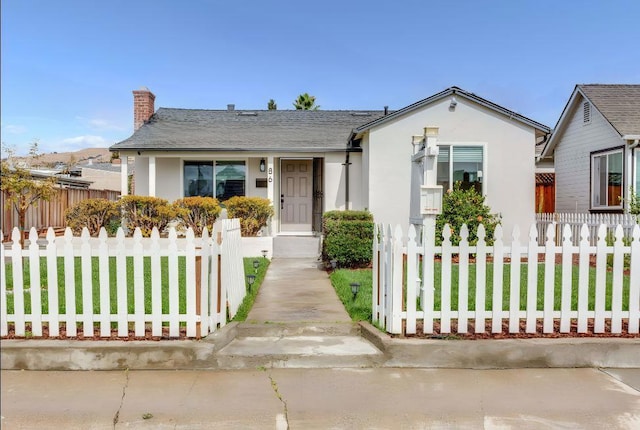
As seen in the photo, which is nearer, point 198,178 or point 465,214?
point 465,214

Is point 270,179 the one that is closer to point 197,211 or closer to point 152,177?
point 197,211

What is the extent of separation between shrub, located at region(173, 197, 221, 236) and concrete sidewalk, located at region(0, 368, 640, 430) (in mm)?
8734

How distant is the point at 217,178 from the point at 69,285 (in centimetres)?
1054

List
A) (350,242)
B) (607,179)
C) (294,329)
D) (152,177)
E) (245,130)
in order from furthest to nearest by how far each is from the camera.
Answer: (245,130) → (607,179) → (152,177) → (350,242) → (294,329)

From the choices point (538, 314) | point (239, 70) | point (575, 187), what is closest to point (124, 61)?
point (239, 70)

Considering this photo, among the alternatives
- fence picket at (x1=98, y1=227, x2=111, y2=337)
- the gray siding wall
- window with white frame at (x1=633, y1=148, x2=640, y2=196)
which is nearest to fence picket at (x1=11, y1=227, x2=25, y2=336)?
fence picket at (x1=98, y1=227, x2=111, y2=337)

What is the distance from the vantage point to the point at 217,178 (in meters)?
15.2

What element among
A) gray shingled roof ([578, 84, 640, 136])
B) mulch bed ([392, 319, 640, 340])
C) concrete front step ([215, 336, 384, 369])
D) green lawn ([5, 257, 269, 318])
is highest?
gray shingled roof ([578, 84, 640, 136])

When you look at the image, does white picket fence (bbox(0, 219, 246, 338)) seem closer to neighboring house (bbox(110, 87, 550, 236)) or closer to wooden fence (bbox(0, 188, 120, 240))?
neighboring house (bbox(110, 87, 550, 236))

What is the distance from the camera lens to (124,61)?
995cm

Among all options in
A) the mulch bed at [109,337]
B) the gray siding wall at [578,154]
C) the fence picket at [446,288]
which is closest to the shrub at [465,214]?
the gray siding wall at [578,154]

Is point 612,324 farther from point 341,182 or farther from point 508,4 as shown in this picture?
point 341,182

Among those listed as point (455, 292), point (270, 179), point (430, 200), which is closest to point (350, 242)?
point (455, 292)

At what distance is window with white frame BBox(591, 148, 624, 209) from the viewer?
13930 millimetres
